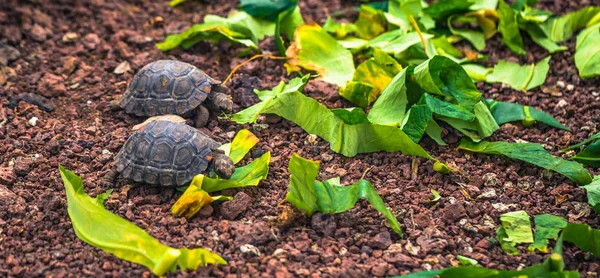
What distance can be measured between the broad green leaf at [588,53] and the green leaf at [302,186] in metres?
2.06

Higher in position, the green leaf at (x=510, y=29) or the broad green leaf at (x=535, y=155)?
the green leaf at (x=510, y=29)

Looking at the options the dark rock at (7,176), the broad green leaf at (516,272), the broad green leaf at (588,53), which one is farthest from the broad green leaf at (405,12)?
the dark rock at (7,176)

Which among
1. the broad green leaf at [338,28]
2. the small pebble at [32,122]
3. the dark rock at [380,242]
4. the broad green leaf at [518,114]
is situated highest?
the broad green leaf at [338,28]

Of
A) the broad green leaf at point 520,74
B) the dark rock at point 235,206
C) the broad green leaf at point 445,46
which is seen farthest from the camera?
the broad green leaf at point 445,46

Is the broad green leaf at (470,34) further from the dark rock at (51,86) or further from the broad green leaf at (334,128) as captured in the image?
the dark rock at (51,86)

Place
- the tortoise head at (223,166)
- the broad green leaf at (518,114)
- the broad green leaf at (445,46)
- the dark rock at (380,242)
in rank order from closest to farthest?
the dark rock at (380,242)
the tortoise head at (223,166)
the broad green leaf at (518,114)
the broad green leaf at (445,46)

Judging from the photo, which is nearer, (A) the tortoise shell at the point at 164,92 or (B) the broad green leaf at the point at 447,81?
(B) the broad green leaf at the point at 447,81

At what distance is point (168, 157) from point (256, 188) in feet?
1.44

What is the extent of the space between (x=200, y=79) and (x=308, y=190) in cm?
122

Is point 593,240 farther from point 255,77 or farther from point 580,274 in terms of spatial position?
point 255,77

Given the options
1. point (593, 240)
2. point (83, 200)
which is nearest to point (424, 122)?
point (593, 240)

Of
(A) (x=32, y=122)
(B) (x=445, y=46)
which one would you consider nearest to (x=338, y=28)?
(B) (x=445, y=46)

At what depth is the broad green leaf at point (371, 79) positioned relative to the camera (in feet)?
12.8

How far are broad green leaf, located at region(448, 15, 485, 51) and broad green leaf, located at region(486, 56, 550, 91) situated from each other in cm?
20
